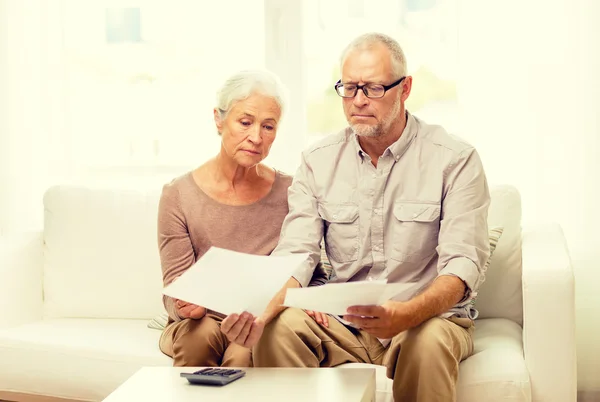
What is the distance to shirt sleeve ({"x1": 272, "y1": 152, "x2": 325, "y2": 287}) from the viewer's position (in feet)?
7.82

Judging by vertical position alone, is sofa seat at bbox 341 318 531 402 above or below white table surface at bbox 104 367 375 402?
below

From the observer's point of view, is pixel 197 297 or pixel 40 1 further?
pixel 40 1

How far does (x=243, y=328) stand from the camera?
6.75 ft

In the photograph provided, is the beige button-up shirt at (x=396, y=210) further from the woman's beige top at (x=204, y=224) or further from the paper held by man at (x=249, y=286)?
the paper held by man at (x=249, y=286)

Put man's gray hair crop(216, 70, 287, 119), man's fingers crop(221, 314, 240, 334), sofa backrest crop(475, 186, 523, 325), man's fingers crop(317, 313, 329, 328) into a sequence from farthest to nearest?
sofa backrest crop(475, 186, 523, 325)
man's gray hair crop(216, 70, 287, 119)
man's fingers crop(317, 313, 329, 328)
man's fingers crop(221, 314, 240, 334)

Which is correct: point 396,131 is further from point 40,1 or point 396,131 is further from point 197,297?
point 40,1

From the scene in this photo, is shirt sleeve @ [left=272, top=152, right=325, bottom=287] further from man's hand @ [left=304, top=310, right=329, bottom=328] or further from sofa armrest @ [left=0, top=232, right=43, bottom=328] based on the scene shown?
sofa armrest @ [left=0, top=232, right=43, bottom=328]

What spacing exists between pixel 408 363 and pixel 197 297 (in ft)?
1.84

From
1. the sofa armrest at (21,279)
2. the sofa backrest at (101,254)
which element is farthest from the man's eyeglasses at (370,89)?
the sofa armrest at (21,279)

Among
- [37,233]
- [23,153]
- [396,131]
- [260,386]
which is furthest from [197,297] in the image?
[23,153]

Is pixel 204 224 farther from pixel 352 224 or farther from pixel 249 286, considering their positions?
pixel 249 286

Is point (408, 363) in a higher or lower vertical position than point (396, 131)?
lower

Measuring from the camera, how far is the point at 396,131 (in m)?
2.43

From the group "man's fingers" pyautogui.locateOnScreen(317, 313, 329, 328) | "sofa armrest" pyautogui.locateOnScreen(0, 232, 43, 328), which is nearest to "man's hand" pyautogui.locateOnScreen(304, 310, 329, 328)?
"man's fingers" pyautogui.locateOnScreen(317, 313, 329, 328)
